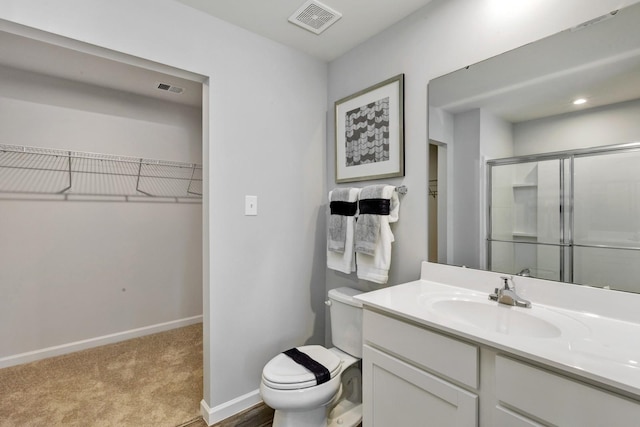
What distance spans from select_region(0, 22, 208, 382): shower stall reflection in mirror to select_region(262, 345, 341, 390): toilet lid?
62.0 inches

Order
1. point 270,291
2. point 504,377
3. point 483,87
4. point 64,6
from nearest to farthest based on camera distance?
point 504,377 < point 64,6 < point 483,87 < point 270,291

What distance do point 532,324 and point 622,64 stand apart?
0.98 m

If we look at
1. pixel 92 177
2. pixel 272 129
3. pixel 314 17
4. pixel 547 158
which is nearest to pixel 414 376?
pixel 547 158

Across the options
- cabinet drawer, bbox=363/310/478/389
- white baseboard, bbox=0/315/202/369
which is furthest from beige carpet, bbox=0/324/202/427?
cabinet drawer, bbox=363/310/478/389

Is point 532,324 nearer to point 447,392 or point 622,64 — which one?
point 447,392

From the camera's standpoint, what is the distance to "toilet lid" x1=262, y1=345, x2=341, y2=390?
1.38 meters

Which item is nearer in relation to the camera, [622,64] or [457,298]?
[622,64]

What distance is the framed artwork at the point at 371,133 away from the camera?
172 cm

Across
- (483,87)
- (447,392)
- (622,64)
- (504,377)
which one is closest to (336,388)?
(447,392)

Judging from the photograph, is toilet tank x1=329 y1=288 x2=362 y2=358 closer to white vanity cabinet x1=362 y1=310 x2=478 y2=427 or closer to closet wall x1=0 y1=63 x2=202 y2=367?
white vanity cabinet x1=362 y1=310 x2=478 y2=427

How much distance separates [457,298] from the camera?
1.34 metres

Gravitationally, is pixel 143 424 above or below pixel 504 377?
below

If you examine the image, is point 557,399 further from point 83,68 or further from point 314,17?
point 83,68

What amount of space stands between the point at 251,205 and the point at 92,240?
5.56 feet
